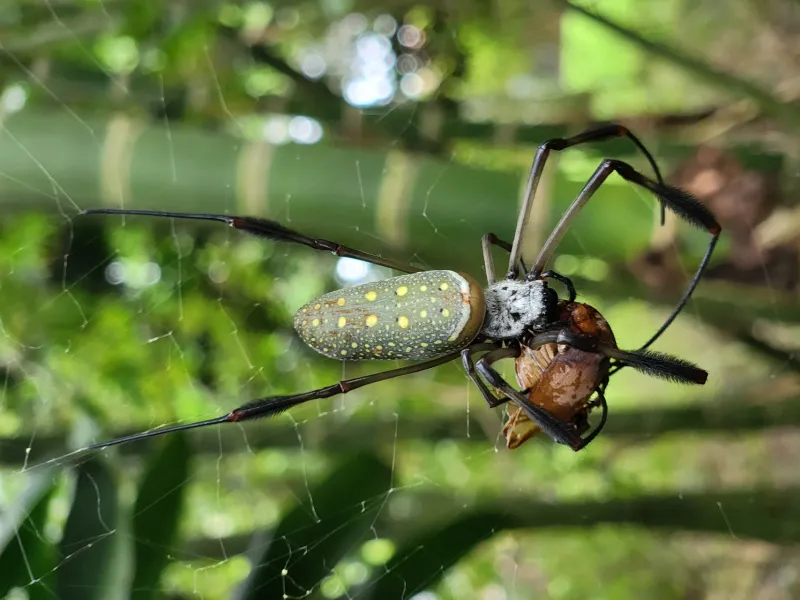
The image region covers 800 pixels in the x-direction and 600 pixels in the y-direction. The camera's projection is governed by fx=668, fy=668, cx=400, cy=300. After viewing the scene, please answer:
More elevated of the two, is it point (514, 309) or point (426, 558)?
point (514, 309)

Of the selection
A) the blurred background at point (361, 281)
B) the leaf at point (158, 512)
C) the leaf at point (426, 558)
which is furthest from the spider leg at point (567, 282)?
the leaf at point (158, 512)

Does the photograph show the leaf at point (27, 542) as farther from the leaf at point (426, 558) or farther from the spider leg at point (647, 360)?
the spider leg at point (647, 360)

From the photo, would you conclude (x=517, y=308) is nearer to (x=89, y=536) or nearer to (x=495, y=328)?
(x=495, y=328)

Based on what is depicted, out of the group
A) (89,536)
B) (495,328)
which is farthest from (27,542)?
(495,328)

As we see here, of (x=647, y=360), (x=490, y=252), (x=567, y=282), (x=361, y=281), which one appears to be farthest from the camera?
(x=361, y=281)

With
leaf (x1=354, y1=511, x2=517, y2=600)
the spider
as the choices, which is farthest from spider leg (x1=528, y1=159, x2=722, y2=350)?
leaf (x1=354, y1=511, x2=517, y2=600)
